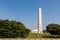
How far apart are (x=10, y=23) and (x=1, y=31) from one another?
1.52 metres

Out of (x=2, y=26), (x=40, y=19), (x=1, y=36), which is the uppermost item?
(x=40, y=19)

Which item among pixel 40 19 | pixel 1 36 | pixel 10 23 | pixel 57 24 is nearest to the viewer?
pixel 1 36

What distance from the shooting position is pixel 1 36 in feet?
59.8

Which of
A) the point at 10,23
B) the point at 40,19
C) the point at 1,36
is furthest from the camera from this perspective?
the point at 40,19

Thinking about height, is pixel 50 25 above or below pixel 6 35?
above

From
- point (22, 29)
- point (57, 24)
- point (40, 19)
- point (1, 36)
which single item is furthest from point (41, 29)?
point (1, 36)

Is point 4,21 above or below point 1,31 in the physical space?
above

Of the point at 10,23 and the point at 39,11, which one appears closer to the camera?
the point at 10,23

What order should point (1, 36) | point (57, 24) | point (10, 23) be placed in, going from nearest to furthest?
1. point (1, 36)
2. point (10, 23)
3. point (57, 24)

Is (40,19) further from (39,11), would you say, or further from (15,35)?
(15,35)

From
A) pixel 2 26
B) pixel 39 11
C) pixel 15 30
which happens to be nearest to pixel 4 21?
pixel 2 26

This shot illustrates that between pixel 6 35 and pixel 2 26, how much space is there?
1734 millimetres

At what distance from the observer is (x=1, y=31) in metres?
19.0

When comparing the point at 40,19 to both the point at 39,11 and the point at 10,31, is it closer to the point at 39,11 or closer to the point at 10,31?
the point at 39,11
